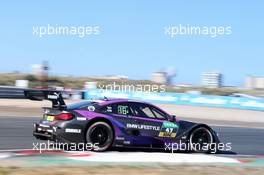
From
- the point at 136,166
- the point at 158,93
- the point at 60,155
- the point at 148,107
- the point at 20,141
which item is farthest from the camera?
the point at 158,93

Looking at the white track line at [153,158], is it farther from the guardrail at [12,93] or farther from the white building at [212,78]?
the white building at [212,78]

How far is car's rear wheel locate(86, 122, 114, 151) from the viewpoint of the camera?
34.2 ft

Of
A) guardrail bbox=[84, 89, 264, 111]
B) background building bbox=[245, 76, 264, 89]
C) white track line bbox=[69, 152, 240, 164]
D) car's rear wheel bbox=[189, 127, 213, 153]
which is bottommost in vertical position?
white track line bbox=[69, 152, 240, 164]

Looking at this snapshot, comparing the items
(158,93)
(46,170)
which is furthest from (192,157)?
(158,93)

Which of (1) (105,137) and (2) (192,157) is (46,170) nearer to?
(1) (105,137)

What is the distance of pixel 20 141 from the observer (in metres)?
12.2

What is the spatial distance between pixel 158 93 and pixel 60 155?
27.9 m

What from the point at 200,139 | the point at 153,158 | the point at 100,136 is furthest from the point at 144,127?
the point at 200,139

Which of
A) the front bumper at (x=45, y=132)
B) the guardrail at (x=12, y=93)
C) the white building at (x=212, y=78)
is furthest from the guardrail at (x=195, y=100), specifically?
the white building at (x=212, y=78)

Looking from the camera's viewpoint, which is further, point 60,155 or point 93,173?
point 60,155

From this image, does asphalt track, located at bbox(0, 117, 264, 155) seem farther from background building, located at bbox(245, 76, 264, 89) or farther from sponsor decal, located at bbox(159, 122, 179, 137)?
background building, located at bbox(245, 76, 264, 89)

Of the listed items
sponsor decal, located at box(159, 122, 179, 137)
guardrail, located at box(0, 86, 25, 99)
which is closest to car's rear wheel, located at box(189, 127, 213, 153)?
sponsor decal, located at box(159, 122, 179, 137)

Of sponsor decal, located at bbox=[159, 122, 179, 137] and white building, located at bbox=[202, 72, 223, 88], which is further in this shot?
white building, located at bbox=[202, 72, 223, 88]

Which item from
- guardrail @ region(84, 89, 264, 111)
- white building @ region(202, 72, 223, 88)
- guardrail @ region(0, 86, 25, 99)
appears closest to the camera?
guardrail @ region(0, 86, 25, 99)
